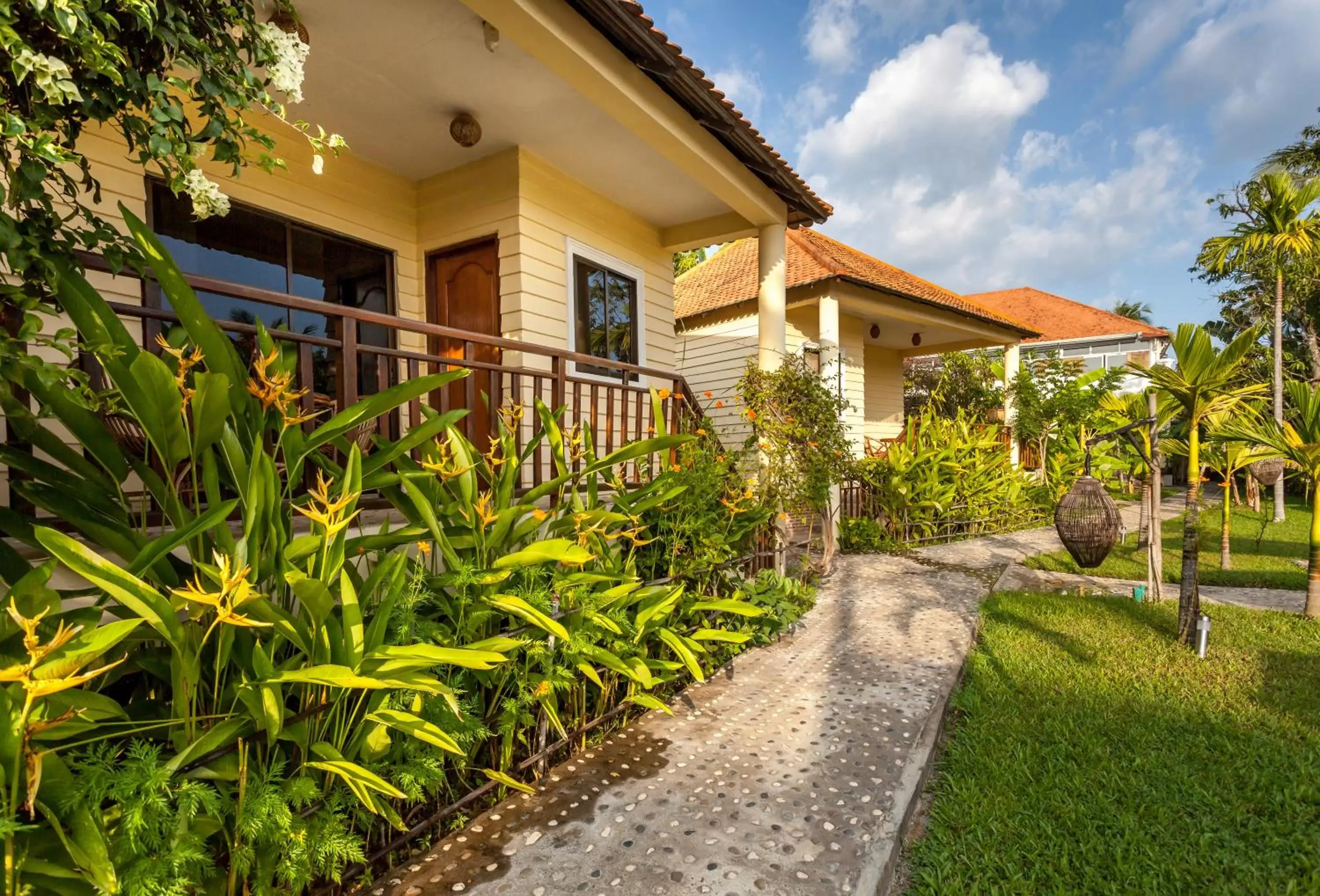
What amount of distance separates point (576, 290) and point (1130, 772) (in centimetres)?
570

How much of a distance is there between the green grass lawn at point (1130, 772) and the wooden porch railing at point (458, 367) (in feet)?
8.69

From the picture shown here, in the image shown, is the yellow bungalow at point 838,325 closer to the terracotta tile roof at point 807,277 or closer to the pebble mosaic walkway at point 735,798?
the terracotta tile roof at point 807,277

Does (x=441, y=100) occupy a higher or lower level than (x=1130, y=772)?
higher

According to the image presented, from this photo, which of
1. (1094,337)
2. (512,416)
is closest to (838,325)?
(512,416)

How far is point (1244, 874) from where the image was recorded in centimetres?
235

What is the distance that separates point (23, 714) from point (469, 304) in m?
5.28

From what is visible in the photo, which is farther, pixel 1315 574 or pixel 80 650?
pixel 1315 574

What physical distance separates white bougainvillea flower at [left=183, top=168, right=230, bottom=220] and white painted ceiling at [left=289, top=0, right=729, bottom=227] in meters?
2.52

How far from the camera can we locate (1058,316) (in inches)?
1096

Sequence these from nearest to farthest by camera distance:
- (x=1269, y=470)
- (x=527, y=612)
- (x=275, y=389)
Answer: (x=275, y=389)
(x=527, y=612)
(x=1269, y=470)

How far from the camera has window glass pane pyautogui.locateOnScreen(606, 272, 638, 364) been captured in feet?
23.1

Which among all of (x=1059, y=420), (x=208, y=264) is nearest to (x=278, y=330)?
(x=208, y=264)

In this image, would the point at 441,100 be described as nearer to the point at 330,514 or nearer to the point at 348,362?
the point at 348,362

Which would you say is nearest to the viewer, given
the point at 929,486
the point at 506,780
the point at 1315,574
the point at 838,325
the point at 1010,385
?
the point at 506,780
